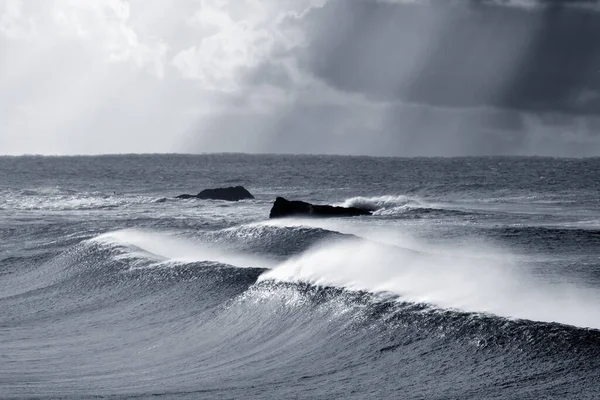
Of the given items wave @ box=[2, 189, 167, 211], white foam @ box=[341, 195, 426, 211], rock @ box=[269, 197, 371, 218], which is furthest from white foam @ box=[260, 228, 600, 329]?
wave @ box=[2, 189, 167, 211]

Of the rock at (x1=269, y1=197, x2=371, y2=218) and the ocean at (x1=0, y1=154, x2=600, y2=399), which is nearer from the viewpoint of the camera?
the ocean at (x1=0, y1=154, x2=600, y2=399)

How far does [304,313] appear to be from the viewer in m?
13.8

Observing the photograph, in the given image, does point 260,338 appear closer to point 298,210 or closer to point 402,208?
point 298,210

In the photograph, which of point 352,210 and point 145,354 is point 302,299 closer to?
point 145,354

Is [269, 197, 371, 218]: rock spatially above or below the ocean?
above

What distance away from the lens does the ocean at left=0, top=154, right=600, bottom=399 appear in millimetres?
9945

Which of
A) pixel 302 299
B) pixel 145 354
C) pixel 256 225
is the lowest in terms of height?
pixel 145 354

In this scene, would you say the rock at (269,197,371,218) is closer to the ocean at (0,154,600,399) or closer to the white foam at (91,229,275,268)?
the ocean at (0,154,600,399)

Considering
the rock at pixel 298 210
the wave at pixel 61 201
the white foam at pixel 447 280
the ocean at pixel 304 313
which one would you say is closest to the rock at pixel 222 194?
the wave at pixel 61 201

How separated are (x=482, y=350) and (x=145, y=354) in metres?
5.01

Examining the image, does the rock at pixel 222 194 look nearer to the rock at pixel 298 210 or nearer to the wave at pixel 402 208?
the wave at pixel 402 208

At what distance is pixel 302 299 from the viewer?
571 inches

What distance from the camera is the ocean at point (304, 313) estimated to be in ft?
32.6

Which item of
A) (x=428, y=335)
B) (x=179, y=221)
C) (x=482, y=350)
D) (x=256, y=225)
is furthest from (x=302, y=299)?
(x=179, y=221)
